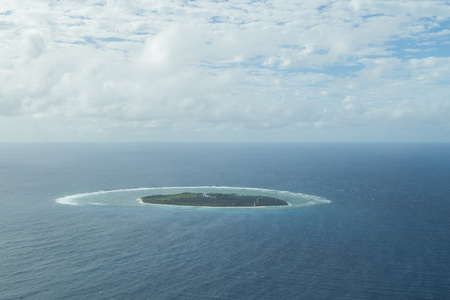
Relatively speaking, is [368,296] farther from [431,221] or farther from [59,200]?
[59,200]

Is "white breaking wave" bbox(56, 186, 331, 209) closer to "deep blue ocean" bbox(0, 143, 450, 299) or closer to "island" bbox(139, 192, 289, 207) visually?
"deep blue ocean" bbox(0, 143, 450, 299)

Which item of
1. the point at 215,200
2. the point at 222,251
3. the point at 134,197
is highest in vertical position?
the point at 215,200

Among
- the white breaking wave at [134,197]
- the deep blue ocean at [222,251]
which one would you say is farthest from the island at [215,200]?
the deep blue ocean at [222,251]

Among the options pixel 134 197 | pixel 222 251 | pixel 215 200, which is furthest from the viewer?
pixel 134 197

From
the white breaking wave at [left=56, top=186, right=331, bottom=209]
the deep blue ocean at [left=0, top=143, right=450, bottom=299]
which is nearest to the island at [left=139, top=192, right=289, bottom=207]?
the white breaking wave at [left=56, top=186, right=331, bottom=209]

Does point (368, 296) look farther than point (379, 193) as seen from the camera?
No

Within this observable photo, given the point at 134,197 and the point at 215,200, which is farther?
the point at 134,197

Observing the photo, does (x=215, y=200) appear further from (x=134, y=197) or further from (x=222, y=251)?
(x=222, y=251)

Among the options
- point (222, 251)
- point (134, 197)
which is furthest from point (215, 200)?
point (222, 251)

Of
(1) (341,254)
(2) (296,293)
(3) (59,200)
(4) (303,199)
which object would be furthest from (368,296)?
(3) (59,200)
